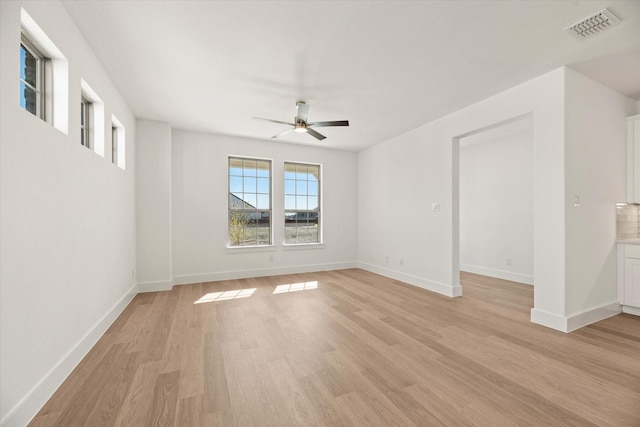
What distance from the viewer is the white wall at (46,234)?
4.93ft

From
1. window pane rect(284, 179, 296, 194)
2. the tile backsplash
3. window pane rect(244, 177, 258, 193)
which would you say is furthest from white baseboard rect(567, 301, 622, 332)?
window pane rect(244, 177, 258, 193)

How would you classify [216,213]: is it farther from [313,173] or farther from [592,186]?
[592,186]

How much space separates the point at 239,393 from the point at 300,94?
332 centimetres

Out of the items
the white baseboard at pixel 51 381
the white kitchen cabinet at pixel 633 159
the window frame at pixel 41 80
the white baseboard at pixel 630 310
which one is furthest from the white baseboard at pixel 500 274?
the window frame at pixel 41 80

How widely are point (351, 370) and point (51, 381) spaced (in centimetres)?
214

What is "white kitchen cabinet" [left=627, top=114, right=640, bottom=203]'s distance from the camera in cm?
351

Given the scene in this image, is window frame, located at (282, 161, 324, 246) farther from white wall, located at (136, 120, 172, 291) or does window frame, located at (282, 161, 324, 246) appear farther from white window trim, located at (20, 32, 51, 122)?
white window trim, located at (20, 32, 51, 122)

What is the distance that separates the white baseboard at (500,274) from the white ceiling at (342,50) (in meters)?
3.17

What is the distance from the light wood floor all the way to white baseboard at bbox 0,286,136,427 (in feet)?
0.21

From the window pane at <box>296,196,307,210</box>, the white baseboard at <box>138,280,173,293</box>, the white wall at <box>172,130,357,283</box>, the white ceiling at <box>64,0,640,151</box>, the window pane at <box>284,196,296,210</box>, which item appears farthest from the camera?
the window pane at <box>296,196,307,210</box>

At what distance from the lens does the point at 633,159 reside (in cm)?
354

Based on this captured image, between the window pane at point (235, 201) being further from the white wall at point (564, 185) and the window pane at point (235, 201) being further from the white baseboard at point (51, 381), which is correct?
the white wall at point (564, 185)

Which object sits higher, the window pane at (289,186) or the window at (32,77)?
the window at (32,77)

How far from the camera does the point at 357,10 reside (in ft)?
7.00
